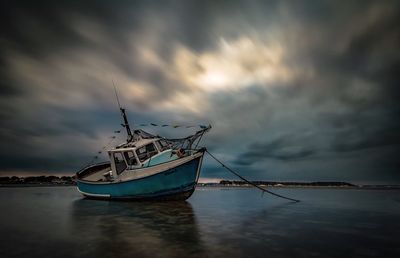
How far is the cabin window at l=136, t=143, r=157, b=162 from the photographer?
81.2 ft

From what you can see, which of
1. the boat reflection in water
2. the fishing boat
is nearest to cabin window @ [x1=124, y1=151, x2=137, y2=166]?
the fishing boat

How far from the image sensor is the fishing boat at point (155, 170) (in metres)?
22.6

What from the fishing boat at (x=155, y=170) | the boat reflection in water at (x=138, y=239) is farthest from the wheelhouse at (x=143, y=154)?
the boat reflection in water at (x=138, y=239)

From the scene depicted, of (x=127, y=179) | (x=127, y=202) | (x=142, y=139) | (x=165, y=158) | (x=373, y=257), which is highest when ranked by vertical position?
(x=142, y=139)

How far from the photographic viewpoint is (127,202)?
84.3 feet

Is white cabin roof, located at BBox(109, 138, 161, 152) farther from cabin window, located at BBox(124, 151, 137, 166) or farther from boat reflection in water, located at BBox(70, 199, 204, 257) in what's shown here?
boat reflection in water, located at BBox(70, 199, 204, 257)

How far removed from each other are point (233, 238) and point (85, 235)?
5.77 metres

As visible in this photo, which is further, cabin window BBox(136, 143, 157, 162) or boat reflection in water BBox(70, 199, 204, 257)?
cabin window BBox(136, 143, 157, 162)

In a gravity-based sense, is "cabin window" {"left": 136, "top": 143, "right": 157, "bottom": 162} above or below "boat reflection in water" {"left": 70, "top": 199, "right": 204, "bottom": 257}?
above

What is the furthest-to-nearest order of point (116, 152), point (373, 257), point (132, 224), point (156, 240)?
point (116, 152), point (132, 224), point (156, 240), point (373, 257)

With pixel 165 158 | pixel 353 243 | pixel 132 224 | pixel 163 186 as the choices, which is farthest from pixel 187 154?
pixel 353 243

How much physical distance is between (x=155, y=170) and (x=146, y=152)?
10.5 ft

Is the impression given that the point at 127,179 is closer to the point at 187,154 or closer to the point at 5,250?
the point at 187,154

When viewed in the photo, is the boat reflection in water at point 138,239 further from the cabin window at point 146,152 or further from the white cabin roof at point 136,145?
the white cabin roof at point 136,145
